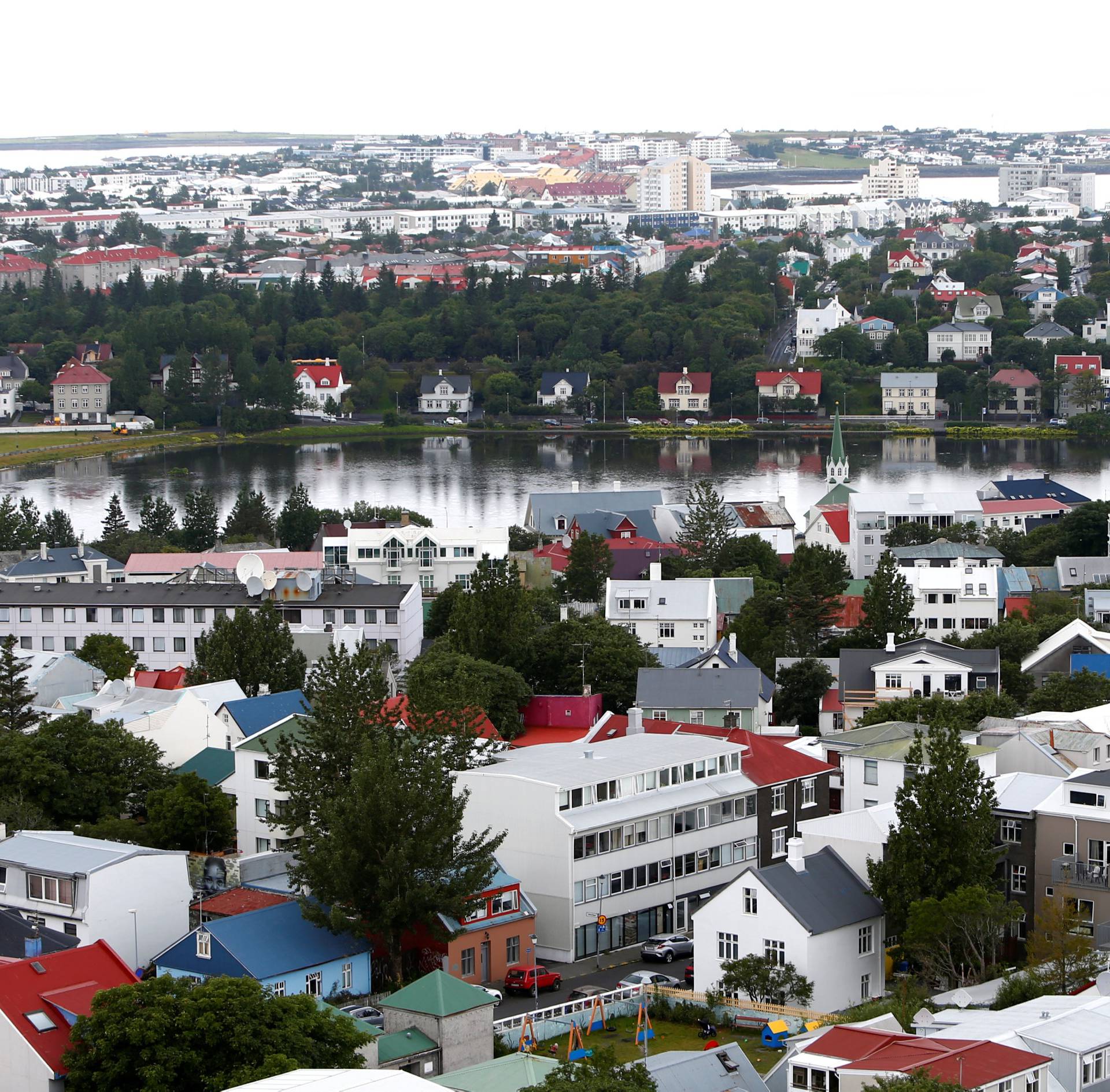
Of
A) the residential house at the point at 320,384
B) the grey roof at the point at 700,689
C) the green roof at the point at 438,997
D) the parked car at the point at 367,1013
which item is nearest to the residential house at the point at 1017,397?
the residential house at the point at 320,384

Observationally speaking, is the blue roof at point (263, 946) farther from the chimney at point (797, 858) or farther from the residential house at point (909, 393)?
the residential house at point (909, 393)

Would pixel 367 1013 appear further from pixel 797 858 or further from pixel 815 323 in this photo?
pixel 815 323

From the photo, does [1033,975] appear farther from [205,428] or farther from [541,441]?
[205,428]

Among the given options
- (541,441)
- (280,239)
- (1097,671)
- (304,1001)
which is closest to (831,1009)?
(304,1001)

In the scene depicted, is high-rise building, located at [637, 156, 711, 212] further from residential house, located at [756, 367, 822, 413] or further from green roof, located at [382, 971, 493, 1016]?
green roof, located at [382, 971, 493, 1016]

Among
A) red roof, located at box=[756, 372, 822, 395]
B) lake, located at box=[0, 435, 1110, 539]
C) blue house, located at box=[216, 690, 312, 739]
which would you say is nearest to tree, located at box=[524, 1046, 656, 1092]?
blue house, located at box=[216, 690, 312, 739]

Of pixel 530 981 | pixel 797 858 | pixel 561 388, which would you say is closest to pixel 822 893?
pixel 797 858

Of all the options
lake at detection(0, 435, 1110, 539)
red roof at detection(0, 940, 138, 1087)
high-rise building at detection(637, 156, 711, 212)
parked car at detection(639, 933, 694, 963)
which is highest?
high-rise building at detection(637, 156, 711, 212)
